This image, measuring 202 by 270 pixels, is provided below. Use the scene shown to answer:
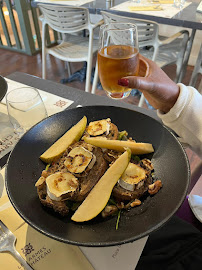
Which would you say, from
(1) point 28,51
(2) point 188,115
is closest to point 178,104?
(2) point 188,115

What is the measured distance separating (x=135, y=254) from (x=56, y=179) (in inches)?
10.8

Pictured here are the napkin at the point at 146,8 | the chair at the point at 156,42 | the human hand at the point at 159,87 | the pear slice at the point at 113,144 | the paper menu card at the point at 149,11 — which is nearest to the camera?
the pear slice at the point at 113,144

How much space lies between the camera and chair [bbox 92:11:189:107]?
176cm

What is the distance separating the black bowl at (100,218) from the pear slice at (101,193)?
0.03 meters

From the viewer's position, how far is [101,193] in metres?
0.55

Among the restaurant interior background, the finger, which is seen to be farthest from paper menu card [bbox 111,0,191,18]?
the finger

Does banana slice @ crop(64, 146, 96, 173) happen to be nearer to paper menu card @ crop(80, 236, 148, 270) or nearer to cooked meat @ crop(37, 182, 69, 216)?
cooked meat @ crop(37, 182, 69, 216)

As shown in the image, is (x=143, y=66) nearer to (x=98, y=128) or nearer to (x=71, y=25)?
(x=98, y=128)

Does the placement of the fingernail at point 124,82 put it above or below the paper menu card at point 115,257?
above

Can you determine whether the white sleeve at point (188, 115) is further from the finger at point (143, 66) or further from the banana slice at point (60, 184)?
the banana slice at point (60, 184)

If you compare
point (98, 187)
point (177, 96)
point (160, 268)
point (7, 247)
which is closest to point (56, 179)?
point (98, 187)

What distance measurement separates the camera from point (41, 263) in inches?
21.1

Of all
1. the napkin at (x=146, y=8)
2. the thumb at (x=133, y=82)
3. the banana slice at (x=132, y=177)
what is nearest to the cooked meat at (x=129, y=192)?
the banana slice at (x=132, y=177)

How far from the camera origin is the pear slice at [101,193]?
520mm
